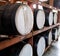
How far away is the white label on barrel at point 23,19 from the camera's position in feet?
6.41

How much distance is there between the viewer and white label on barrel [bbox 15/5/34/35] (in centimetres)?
195

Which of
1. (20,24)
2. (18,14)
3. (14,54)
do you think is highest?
(18,14)

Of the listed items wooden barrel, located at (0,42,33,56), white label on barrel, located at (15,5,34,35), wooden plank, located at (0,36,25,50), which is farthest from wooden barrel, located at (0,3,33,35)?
wooden barrel, located at (0,42,33,56)

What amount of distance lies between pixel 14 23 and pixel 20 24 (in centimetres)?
16

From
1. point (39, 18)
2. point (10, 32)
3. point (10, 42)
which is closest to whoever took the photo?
point (10, 42)

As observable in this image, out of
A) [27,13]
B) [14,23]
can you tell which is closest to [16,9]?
[14,23]

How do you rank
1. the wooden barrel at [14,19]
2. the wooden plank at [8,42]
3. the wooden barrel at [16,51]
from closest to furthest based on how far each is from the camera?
the wooden plank at [8,42] → the wooden barrel at [14,19] → the wooden barrel at [16,51]

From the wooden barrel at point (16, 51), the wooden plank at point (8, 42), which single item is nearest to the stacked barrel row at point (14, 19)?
the wooden plank at point (8, 42)

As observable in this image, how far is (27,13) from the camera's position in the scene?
2.25 m

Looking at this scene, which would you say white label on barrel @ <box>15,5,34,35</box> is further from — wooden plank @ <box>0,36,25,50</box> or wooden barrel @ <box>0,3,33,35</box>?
wooden plank @ <box>0,36,25,50</box>

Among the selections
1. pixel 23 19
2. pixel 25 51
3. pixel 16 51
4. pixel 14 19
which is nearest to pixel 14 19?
pixel 14 19

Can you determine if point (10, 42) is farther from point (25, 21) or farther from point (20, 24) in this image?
point (25, 21)

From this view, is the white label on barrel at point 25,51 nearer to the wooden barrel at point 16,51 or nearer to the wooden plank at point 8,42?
the wooden barrel at point 16,51

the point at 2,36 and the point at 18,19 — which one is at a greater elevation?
the point at 18,19
